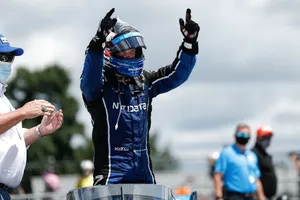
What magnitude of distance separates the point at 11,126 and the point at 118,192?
3.87 ft

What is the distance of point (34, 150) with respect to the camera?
73.8m

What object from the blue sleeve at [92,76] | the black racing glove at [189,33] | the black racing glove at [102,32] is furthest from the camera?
the black racing glove at [189,33]

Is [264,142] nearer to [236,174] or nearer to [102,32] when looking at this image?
[236,174]

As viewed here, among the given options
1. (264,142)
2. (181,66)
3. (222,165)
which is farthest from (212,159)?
(181,66)

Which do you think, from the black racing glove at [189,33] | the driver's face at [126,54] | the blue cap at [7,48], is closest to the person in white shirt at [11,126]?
the blue cap at [7,48]

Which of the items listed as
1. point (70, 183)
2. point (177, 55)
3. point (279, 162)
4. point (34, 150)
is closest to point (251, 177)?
point (177, 55)

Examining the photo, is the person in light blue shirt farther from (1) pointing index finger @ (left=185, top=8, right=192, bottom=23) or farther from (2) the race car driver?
(2) the race car driver

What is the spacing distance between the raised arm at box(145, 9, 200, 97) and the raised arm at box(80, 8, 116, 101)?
749 millimetres

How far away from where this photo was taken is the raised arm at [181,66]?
9.44 m

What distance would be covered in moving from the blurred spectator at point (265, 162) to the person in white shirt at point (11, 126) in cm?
767

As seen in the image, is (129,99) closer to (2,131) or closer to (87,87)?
(87,87)

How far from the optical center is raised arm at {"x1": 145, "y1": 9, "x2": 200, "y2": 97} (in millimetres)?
9438

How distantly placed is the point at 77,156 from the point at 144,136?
7152cm

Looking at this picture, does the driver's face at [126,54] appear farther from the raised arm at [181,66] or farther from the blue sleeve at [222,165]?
the blue sleeve at [222,165]
